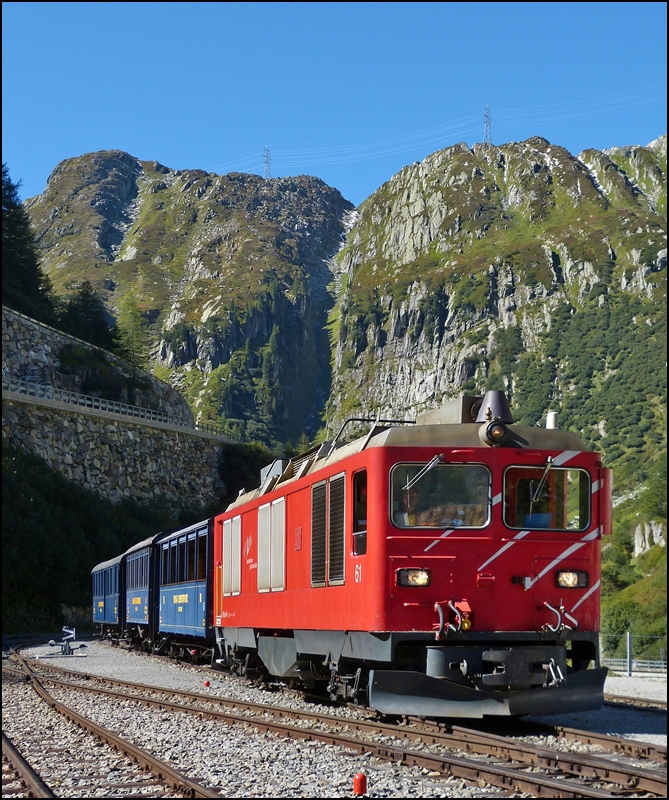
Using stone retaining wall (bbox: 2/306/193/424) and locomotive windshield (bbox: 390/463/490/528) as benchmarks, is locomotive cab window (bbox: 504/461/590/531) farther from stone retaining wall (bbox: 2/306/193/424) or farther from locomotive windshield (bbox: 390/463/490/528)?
stone retaining wall (bbox: 2/306/193/424)

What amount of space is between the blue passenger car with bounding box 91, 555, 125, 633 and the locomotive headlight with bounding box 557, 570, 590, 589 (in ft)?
78.9

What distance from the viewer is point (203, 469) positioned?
244 ft

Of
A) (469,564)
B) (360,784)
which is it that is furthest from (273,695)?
(360,784)

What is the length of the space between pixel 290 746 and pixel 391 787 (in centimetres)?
242

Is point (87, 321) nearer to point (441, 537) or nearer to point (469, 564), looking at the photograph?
point (441, 537)

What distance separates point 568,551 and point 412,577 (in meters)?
1.74

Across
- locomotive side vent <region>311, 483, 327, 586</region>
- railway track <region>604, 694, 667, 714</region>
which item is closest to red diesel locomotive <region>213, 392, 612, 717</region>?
locomotive side vent <region>311, 483, 327, 586</region>

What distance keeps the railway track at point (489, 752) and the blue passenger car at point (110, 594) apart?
803 inches

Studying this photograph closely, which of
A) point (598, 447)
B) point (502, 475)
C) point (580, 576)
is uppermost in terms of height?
point (598, 447)

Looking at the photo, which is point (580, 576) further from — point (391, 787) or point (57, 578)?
point (57, 578)

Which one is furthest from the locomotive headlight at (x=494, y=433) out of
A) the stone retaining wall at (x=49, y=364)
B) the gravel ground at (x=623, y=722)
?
the stone retaining wall at (x=49, y=364)

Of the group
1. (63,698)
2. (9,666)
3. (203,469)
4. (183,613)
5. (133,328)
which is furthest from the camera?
(133,328)

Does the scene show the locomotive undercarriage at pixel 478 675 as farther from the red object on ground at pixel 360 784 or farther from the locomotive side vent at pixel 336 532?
the red object on ground at pixel 360 784

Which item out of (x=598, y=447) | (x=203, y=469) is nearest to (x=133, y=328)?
(x=203, y=469)
